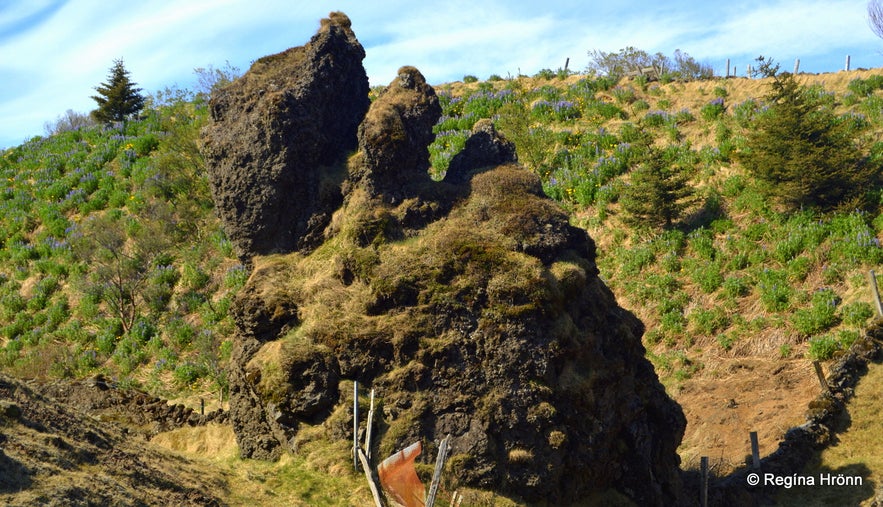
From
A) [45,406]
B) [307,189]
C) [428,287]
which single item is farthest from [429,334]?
[45,406]

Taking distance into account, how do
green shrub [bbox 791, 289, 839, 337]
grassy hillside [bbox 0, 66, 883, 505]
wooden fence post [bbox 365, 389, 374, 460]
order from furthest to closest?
green shrub [bbox 791, 289, 839, 337] < grassy hillside [bbox 0, 66, 883, 505] < wooden fence post [bbox 365, 389, 374, 460]

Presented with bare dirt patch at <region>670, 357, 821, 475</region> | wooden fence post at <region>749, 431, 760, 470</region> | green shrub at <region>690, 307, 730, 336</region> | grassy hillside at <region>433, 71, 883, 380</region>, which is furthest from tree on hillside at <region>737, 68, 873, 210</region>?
wooden fence post at <region>749, 431, 760, 470</region>

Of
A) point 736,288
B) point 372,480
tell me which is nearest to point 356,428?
point 372,480

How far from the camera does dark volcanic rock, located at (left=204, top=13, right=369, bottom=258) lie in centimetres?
1081

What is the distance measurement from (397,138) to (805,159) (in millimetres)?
11725

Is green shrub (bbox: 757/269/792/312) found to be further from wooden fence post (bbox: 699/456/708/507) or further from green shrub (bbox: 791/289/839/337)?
wooden fence post (bbox: 699/456/708/507)

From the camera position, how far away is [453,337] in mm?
9375

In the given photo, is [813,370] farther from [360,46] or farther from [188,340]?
[188,340]

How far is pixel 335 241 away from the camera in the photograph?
34.4 ft

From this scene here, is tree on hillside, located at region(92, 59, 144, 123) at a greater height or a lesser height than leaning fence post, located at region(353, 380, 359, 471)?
greater

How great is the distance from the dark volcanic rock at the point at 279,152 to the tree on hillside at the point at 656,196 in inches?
431

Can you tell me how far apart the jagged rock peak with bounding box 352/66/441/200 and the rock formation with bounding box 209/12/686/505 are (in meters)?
0.03

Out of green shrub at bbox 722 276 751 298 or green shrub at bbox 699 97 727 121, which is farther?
green shrub at bbox 699 97 727 121

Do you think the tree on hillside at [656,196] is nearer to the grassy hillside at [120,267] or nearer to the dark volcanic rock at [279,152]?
the grassy hillside at [120,267]
